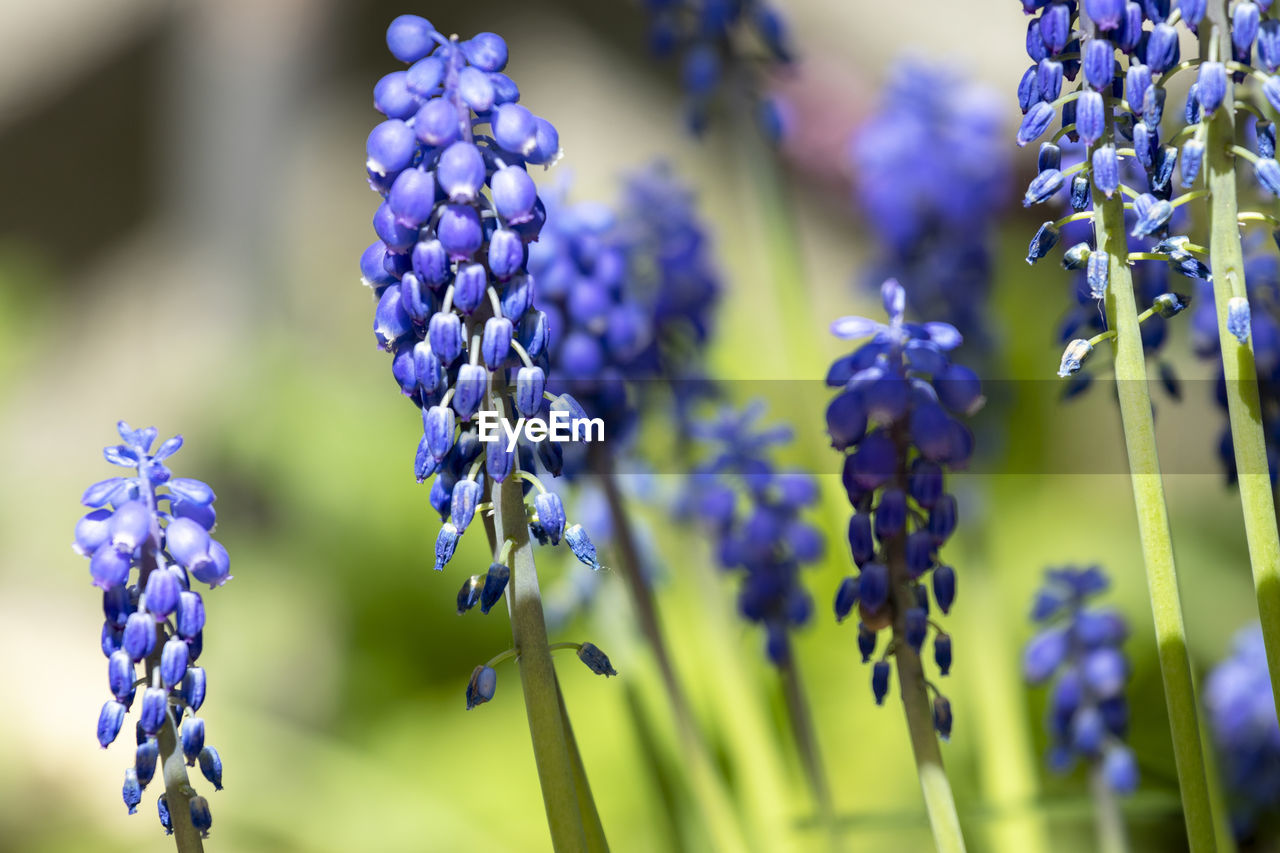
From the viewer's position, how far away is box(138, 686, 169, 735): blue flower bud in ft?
7.00

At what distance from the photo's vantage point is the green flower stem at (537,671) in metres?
2.16

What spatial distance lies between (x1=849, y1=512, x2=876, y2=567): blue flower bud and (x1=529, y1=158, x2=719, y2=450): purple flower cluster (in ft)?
3.13

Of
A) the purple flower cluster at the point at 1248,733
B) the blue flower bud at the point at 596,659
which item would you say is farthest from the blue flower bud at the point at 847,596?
the purple flower cluster at the point at 1248,733

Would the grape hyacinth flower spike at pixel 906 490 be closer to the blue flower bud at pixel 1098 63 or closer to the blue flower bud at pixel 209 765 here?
the blue flower bud at pixel 1098 63

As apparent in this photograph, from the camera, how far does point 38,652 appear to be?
6469 mm

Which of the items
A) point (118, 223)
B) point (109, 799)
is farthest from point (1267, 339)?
point (118, 223)

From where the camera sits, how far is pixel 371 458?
7.01 m

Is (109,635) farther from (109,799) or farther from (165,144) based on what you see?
(165,144)

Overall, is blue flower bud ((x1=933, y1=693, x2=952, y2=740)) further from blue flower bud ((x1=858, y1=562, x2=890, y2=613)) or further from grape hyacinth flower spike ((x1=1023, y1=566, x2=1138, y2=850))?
grape hyacinth flower spike ((x1=1023, y1=566, x2=1138, y2=850))

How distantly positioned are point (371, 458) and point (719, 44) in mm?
3618

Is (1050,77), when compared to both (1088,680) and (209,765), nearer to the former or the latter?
(209,765)

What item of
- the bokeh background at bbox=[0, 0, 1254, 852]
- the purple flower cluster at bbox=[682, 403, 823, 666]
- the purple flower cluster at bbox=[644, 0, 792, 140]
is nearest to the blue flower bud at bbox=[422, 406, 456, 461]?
the bokeh background at bbox=[0, 0, 1254, 852]

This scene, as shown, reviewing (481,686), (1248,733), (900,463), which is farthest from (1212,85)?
(1248,733)

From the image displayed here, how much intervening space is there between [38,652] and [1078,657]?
530 centimetres
